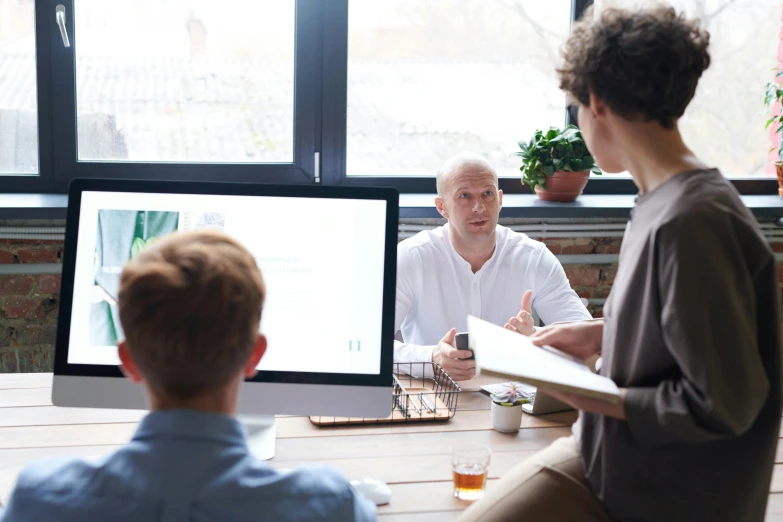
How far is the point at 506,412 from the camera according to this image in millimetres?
1600

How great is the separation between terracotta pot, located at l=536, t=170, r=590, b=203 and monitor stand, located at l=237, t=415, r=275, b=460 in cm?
196

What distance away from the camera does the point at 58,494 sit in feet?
2.77

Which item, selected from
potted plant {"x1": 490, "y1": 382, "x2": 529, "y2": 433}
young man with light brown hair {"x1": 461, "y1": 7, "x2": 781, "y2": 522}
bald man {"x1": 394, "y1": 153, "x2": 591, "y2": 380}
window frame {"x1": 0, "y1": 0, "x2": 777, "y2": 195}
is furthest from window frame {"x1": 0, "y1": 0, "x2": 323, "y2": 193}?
young man with light brown hair {"x1": 461, "y1": 7, "x2": 781, "y2": 522}

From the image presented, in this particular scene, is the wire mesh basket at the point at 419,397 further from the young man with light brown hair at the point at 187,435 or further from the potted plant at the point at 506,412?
the young man with light brown hair at the point at 187,435

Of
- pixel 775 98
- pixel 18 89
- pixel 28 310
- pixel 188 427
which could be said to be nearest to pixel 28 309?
pixel 28 310

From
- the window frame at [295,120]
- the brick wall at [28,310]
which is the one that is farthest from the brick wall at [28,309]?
the window frame at [295,120]

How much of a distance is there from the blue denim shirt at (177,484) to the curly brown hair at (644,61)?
691 mm

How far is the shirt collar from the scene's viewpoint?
877 millimetres

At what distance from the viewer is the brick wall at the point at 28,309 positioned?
9.68 feet

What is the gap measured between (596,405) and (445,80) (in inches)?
92.0

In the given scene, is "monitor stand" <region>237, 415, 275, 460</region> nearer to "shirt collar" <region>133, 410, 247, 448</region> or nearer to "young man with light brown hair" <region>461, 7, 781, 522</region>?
"young man with light brown hair" <region>461, 7, 781, 522</region>

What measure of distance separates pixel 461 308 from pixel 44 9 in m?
1.82

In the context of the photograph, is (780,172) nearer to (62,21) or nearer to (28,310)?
(62,21)

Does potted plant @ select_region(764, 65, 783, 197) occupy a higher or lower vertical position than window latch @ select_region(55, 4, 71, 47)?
lower
